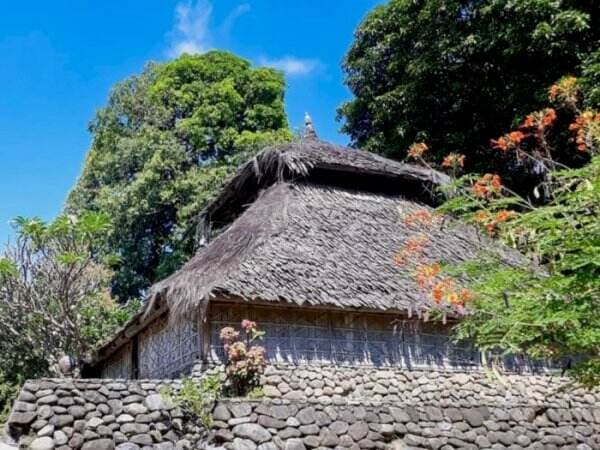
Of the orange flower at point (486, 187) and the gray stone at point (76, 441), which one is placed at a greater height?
the orange flower at point (486, 187)

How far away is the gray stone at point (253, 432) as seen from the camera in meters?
7.63

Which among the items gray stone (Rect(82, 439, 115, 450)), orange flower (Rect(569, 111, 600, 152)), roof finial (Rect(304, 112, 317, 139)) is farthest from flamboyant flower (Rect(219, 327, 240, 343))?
roof finial (Rect(304, 112, 317, 139))

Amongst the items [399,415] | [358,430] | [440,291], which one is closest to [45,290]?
[358,430]

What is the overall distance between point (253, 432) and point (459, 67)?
13.1m

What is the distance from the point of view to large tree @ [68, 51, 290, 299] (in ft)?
67.9

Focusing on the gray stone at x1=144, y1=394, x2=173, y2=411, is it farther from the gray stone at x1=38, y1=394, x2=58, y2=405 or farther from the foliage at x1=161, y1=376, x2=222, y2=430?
the gray stone at x1=38, y1=394, x2=58, y2=405

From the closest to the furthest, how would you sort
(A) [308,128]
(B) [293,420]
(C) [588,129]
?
(C) [588,129] → (B) [293,420] → (A) [308,128]

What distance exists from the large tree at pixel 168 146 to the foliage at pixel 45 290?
578 centimetres

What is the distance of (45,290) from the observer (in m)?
14.2

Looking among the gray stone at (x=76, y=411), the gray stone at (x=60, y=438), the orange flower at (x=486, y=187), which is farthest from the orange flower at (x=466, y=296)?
the gray stone at (x=60, y=438)

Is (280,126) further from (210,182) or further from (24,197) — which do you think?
(24,197)

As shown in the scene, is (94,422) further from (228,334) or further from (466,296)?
(466,296)

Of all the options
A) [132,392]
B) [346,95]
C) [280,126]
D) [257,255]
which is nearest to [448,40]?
[346,95]

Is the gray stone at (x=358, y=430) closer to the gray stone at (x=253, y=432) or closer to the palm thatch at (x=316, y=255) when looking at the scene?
the gray stone at (x=253, y=432)
